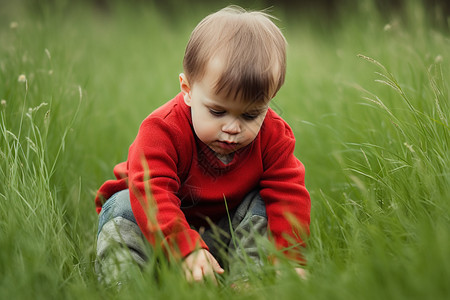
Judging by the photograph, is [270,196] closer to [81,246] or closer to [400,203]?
[400,203]

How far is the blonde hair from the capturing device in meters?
1.59

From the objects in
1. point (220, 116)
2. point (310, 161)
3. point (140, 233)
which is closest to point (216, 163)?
point (220, 116)

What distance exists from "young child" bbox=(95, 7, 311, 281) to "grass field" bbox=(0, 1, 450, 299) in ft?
0.42

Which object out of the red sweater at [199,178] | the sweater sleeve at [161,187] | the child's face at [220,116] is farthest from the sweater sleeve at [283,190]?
the sweater sleeve at [161,187]

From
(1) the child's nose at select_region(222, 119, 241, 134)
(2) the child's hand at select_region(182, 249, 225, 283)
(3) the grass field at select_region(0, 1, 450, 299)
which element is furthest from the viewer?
(1) the child's nose at select_region(222, 119, 241, 134)

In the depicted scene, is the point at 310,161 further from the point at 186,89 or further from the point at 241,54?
the point at 241,54

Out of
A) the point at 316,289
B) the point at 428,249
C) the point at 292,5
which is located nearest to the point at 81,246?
the point at 316,289

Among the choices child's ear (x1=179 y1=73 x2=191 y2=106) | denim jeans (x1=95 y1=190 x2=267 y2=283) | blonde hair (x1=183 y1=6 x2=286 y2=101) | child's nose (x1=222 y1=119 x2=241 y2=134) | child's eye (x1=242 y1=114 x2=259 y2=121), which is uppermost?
blonde hair (x1=183 y1=6 x2=286 y2=101)

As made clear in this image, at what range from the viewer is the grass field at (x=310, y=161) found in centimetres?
135

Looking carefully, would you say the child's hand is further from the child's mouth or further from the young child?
the child's mouth

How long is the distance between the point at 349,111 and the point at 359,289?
5.47 ft

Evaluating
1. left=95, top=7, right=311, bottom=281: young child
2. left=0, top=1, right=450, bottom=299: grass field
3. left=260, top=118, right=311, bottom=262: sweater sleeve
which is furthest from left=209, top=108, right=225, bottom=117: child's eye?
left=0, top=1, right=450, bottom=299: grass field

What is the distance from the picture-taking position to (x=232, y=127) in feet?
5.34

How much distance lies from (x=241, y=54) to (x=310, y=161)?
4.41ft
